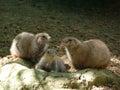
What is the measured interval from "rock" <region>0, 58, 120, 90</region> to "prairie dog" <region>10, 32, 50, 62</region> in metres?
0.91

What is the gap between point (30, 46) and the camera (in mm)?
6633

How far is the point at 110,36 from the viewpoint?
9.73m

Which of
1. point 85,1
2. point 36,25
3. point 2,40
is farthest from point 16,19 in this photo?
point 85,1

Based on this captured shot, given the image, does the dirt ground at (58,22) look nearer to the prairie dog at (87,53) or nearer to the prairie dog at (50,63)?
the prairie dog at (87,53)

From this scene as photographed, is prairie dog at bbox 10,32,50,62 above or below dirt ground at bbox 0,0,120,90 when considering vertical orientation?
above

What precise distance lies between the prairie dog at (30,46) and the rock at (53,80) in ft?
3.00

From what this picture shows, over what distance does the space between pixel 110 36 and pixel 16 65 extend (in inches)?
177

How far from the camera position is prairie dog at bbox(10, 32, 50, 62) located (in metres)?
6.48

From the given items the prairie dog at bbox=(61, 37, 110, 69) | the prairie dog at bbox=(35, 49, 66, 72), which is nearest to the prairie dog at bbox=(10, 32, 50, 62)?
the prairie dog at bbox=(61, 37, 110, 69)

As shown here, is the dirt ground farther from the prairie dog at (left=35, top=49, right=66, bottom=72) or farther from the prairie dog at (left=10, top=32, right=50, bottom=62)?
the prairie dog at (left=35, top=49, right=66, bottom=72)

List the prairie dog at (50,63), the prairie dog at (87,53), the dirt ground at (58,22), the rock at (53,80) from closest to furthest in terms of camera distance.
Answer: the rock at (53,80) → the prairie dog at (50,63) → the prairie dog at (87,53) → the dirt ground at (58,22)

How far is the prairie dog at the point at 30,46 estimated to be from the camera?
648 centimetres

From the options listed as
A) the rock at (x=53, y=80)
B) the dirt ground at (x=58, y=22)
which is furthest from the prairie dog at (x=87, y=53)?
the dirt ground at (x=58, y=22)

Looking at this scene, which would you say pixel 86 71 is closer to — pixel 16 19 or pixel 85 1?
pixel 16 19
